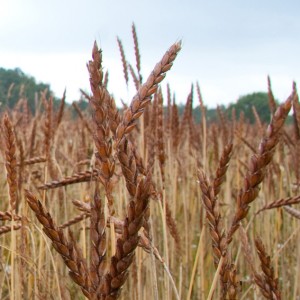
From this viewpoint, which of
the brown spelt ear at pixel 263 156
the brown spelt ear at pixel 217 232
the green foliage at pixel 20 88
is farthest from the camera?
the green foliage at pixel 20 88

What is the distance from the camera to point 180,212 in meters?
3.23

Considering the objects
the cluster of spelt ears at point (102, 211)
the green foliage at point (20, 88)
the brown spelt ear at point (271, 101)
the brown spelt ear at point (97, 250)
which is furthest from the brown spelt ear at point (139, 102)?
the green foliage at point (20, 88)

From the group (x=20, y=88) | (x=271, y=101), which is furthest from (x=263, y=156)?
(x=20, y=88)

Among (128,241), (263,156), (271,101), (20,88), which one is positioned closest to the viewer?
(128,241)

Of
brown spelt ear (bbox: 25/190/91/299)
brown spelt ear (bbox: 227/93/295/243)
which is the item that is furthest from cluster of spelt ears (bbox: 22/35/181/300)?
brown spelt ear (bbox: 227/93/295/243)

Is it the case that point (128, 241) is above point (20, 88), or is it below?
below

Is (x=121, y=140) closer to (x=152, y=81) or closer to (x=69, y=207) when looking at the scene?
(x=152, y=81)

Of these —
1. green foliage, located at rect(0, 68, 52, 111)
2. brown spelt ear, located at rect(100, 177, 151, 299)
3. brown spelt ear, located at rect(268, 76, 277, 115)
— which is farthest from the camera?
green foliage, located at rect(0, 68, 52, 111)

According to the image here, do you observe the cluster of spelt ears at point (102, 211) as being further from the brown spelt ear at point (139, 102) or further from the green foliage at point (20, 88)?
the green foliage at point (20, 88)

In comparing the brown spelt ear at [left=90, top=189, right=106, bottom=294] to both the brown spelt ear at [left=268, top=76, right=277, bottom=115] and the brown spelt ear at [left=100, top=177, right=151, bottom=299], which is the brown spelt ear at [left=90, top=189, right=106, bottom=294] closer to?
the brown spelt ear at [left=100, top=177, right=151, bottom=299]

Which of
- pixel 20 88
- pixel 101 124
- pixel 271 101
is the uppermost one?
pixel 20 88

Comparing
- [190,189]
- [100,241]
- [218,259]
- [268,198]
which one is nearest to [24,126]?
[190,189]

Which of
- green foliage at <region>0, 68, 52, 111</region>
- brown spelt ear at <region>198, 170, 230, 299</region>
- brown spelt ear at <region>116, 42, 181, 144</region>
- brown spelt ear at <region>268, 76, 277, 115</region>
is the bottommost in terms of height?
brown spelt ear at <region>198, 170, 230, 299</region>

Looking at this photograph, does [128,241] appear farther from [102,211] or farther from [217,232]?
[217,232]
